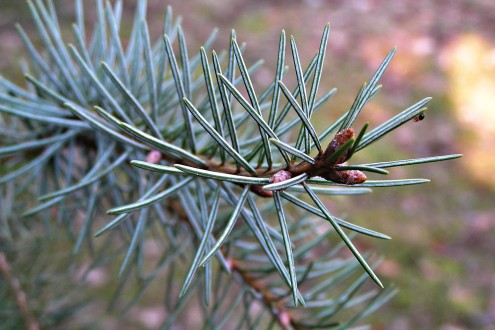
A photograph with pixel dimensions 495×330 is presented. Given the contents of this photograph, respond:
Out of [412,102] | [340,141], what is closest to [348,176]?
[340,141]

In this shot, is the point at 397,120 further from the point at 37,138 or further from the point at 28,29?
the point at 28,29

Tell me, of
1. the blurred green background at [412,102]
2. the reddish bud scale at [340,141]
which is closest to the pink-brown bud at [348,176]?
the reddish bud scale at [340,141]

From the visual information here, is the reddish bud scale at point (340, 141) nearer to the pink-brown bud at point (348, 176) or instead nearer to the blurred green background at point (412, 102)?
the pink-brown bud at point (348, 176)

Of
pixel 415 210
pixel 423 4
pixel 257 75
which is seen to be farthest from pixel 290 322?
pixel 423 4

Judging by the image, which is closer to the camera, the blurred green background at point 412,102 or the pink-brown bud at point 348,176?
the pink-brown bud at point 348,176

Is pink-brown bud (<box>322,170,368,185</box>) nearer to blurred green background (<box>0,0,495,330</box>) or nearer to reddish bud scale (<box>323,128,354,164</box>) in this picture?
reddish bud scale (<box>323,128,354,164</box>)

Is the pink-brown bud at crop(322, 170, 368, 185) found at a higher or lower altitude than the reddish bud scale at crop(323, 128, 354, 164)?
lower

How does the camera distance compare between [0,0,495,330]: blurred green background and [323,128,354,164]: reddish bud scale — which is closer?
[323,128,354,164]: reddish bud scale

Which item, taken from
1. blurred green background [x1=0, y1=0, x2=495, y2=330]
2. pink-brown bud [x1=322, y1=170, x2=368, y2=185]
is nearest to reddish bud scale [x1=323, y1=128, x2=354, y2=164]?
pink-brown bud [x1=322, y1=170, x2=368, y2=185]
